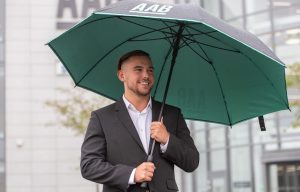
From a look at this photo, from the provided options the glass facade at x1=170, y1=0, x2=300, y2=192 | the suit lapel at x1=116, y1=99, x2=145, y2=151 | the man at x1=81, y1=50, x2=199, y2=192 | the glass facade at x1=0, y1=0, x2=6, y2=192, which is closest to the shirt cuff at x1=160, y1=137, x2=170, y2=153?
the man at x1=81, y1=50, x2=199, y2=192

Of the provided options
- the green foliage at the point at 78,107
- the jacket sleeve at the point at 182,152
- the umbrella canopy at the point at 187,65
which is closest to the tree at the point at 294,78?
the green foliage at the point at 78,107

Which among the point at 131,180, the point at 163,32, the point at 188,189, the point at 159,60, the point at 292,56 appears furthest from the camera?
the point at 188,189

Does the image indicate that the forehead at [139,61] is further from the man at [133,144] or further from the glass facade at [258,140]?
the glass facade at [258,140]

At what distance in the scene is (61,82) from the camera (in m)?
33.3

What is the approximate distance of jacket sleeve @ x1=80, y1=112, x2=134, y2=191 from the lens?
12.2ft

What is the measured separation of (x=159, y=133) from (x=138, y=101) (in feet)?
0.92

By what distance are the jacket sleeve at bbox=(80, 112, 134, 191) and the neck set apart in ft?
0.78

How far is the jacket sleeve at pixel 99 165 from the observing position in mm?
3705

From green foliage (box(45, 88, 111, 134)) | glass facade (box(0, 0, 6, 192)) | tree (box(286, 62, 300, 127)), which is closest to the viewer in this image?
tree (box(286, 62, 300, 127))

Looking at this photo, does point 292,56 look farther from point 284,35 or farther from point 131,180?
point 131,180

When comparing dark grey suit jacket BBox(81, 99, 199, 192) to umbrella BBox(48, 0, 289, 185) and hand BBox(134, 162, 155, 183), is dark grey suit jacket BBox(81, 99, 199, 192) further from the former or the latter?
umbrella BBox(48, 0, 289, 185)

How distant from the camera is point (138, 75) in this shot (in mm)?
3928

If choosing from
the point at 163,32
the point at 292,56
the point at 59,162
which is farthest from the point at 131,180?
the point at 59,162

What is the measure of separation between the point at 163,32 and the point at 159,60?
0.40 metres
